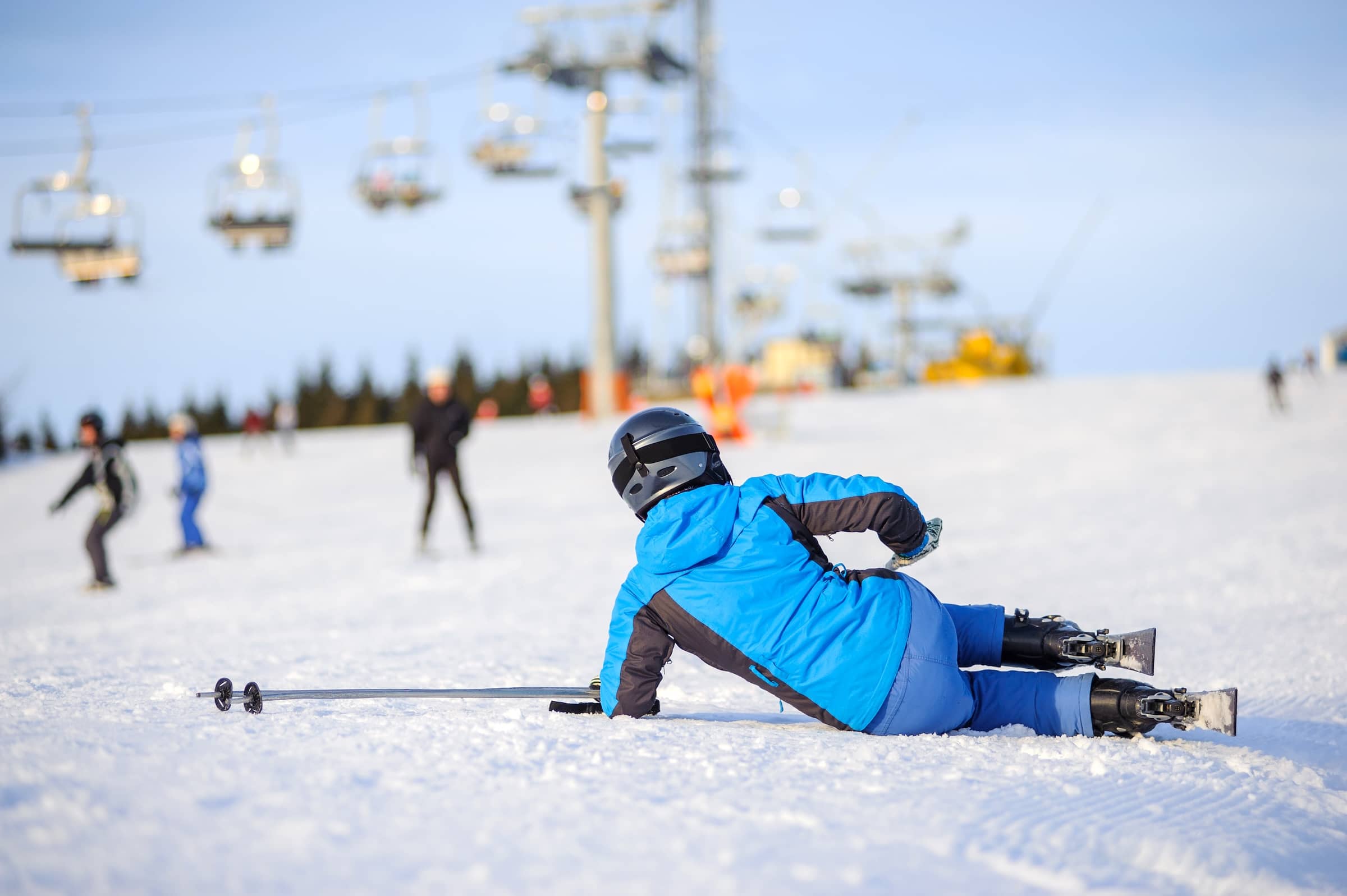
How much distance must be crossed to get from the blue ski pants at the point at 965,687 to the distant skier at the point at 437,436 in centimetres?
814

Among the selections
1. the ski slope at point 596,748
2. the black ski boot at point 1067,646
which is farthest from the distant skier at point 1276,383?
the black ski boot at point 1067,646

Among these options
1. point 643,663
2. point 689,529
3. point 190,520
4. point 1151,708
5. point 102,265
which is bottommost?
point 190,520

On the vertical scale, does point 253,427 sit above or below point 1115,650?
above

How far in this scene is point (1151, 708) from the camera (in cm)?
355

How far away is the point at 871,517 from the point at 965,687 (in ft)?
2.06

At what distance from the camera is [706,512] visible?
3.59 metres

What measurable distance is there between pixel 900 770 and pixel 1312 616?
16.5 feet

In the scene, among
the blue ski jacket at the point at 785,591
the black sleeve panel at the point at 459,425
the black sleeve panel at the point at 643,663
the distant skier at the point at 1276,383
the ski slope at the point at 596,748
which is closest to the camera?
the ski slope at the point at 596,748

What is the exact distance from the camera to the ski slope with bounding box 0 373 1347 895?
251cm

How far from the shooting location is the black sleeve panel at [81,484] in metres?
10.3

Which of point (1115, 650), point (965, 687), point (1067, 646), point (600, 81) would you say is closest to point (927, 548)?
point (965, 687)

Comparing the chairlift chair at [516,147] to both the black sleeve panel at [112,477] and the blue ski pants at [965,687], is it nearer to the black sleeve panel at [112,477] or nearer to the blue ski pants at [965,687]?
the black sleeve panel at [112,477]

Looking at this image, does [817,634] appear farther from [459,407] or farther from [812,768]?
[459,407]

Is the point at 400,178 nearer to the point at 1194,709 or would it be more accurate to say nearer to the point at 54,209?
the point at 54,209
